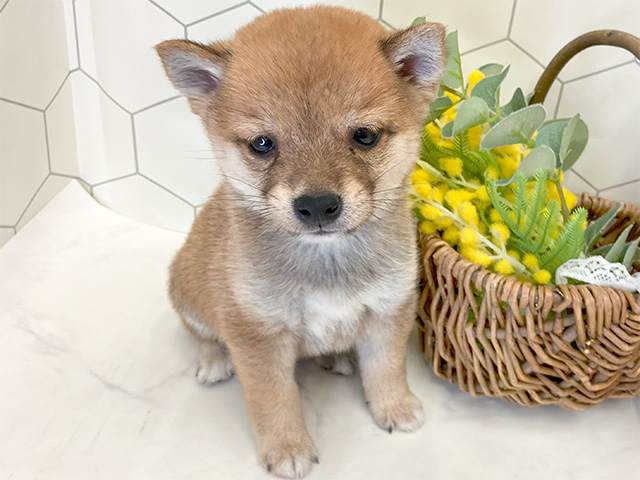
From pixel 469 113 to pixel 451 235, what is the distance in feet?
0.94

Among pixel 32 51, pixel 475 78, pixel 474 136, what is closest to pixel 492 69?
pixel 475 78

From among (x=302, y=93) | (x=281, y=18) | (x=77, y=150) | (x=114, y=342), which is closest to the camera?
(x=302, y=93)

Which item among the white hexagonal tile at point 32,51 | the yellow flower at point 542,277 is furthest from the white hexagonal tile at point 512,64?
the white hexagonal tile at point 32,51

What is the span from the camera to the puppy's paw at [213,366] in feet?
5.03

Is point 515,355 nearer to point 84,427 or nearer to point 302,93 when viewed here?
point 302,93

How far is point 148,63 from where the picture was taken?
1925mm

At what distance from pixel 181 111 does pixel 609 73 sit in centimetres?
134

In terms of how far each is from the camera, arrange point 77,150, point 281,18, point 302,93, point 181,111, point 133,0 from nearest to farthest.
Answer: point 302,93
point 281,18
point 133,0
point 181,111
point 77,150

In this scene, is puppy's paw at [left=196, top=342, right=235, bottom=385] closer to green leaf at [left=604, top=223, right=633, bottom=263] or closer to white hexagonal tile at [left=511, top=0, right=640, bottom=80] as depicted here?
green leaf at [left=604, top=223, right=633, bottom=263]

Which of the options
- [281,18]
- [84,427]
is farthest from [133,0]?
[84,427]

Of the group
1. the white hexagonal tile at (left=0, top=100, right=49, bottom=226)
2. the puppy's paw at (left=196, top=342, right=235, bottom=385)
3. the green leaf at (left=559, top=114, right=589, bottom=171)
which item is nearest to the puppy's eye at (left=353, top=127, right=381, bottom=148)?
the green leaf at (left=559, top=114, right=589, bottom=171)

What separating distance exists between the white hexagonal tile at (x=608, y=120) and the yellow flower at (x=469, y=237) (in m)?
0.71

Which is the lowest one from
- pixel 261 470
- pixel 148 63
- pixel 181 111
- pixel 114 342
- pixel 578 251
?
pixel 114 342

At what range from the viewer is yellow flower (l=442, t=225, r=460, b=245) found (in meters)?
1.40
